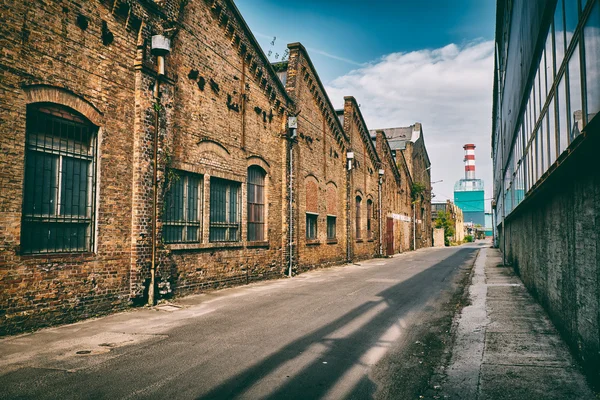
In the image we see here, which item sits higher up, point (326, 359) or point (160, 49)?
point (160, 49)

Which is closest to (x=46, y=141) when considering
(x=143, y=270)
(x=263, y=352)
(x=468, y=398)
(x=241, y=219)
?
(x=143, y=270)

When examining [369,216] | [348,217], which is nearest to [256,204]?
[348,217]

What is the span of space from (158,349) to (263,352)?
1563mm

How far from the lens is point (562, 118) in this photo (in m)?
5.58

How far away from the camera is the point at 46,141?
26.7 ft

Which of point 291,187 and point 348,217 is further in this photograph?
point 348,217

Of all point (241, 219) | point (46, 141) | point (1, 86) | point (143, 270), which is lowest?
point (143, 270)

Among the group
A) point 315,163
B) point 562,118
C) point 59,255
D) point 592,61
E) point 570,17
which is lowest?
point 59,255

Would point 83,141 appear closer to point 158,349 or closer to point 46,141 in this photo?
point 46,141

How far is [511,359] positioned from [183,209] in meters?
8.58

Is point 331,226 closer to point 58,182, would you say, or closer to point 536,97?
point 536,97

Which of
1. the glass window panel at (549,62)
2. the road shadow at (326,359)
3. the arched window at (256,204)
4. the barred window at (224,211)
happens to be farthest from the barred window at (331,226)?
the glass window panel at (549,62)

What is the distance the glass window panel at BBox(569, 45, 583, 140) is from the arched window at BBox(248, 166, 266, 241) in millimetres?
11164

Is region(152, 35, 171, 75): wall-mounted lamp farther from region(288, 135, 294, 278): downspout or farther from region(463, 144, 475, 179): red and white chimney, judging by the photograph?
region(463, 144, 475, 179): red and white chimney
